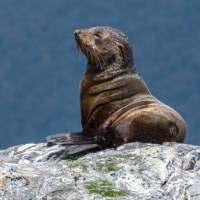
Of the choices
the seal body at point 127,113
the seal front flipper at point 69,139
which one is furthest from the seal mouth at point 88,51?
the seal front flipper at point 69,139

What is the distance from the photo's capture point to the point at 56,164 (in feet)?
45.5

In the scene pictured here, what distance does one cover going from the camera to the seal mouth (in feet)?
57.4

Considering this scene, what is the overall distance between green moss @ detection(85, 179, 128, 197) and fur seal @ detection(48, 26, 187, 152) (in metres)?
3.62

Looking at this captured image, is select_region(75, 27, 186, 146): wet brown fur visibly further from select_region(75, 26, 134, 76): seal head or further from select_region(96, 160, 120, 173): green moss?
select_region(96, 160, 120, 173): green moss

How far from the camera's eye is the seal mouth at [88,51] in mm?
17500

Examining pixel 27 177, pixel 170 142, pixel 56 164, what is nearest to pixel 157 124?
pixel 170 142

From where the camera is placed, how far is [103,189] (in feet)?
40.9

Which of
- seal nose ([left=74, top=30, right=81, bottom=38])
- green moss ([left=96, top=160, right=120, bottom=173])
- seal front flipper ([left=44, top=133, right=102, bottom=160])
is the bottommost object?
seal front flipper ([left=44, top=133, right=102, bottom=160])

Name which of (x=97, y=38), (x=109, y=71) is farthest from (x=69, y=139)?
(x=97, y=38)

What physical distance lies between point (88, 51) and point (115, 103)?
1063mm

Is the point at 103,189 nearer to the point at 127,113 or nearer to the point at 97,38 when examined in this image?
the point at 127,113

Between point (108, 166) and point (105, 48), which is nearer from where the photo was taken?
point (108, 166)

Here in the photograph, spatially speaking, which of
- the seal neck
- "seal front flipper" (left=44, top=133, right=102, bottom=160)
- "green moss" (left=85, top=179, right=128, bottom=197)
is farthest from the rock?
the seal neck

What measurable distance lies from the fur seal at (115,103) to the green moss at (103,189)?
3617 mm
